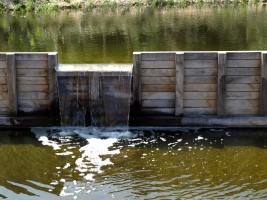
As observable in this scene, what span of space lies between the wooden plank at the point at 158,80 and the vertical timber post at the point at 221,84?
1.25 m

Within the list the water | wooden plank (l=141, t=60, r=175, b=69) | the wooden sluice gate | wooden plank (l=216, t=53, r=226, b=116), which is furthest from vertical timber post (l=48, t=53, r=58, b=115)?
the water

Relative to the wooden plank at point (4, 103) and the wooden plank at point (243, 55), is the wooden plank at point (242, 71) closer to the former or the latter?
the wooden plank at point (243, 55)

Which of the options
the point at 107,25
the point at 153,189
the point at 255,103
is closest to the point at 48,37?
the point at 107,25

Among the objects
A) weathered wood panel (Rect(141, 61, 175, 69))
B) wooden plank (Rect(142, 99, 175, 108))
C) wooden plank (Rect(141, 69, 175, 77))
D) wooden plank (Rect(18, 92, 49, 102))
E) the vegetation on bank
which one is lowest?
wooden plank (Rect(142, 99, 175, 108))

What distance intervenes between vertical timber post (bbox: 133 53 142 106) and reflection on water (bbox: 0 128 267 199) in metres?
0.92

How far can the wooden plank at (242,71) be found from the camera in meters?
12.9

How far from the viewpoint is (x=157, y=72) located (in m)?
13.2

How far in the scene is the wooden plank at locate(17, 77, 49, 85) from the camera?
13461mm

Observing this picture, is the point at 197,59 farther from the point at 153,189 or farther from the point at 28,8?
the point at 28,8

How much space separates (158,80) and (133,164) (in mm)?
3060

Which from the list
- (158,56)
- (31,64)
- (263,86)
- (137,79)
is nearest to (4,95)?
(31,64)

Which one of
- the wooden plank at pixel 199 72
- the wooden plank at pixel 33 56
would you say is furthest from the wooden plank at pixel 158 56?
the wooden plank at pixel 33 56

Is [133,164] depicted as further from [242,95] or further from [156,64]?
[242,95]

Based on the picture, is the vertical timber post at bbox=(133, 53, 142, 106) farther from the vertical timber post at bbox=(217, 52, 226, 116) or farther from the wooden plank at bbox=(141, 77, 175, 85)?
the vertical timber post at bbox=(217, 52, 226, 116)
